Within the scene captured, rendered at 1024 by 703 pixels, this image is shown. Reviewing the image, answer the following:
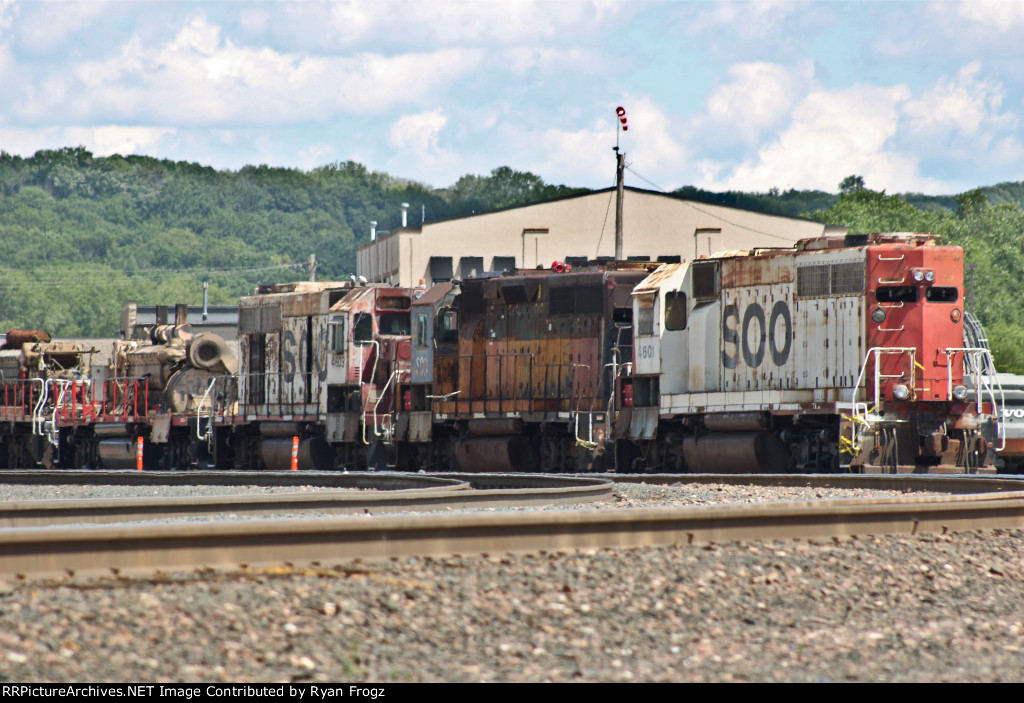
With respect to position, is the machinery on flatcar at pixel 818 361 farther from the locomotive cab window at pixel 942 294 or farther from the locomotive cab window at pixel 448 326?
the locomotive cab window at pixel 448 326

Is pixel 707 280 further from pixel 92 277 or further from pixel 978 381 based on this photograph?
pixel 92 277

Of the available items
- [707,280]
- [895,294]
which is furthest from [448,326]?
[895,294]

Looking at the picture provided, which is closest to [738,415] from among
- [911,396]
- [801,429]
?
[801,429]

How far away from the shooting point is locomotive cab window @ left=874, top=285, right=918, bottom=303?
1942 cm

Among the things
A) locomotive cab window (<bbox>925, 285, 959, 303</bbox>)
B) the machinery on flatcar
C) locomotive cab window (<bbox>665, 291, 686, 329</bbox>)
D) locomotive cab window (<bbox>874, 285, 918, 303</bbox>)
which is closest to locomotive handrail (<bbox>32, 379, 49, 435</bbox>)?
the machinery on flatcar

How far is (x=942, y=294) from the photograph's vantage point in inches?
776

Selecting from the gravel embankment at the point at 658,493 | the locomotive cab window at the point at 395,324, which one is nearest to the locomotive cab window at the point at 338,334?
the locomotive cab window at the point at 395,324

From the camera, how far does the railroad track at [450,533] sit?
7.51 meters

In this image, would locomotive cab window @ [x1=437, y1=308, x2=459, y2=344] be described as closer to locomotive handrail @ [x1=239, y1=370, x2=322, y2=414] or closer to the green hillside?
locomotive handrail @ [x1=239, y1=370, x2=322, y2=414]

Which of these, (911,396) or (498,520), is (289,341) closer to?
(911,396)

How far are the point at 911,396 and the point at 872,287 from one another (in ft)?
5.39

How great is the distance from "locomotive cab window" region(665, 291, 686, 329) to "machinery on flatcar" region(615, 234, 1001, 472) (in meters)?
0.02

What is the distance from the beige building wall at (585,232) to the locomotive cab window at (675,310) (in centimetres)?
2950

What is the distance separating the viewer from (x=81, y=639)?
654cm
